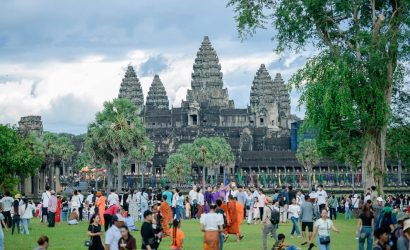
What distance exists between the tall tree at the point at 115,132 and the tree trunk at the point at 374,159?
35.0 m

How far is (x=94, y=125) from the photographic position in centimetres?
7419

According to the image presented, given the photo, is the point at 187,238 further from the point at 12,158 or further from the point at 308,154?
the point at 308,154

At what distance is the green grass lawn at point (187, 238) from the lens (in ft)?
95.2

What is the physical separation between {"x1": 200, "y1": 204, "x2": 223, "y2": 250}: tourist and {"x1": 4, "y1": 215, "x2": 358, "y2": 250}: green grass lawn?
4.84 metres

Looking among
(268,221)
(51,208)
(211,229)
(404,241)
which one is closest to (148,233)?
(211,229)

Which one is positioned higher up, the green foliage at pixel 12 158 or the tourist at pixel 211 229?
the green foliage at pixel 12 158

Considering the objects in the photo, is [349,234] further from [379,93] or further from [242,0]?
[242,0]

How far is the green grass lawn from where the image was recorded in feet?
95.2

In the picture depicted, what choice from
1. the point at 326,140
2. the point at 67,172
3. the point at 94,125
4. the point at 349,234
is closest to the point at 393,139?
the point at 326,140

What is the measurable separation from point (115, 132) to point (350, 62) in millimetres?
36798

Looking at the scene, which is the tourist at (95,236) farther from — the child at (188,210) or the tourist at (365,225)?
the child at (188,210)

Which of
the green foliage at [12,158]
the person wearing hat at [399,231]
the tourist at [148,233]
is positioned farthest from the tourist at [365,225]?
the green foliage at [12,158]

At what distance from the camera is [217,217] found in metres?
23.3

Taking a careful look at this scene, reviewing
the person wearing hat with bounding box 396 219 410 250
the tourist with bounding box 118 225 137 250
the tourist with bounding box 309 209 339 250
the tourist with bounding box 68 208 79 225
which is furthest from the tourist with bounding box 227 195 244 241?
the tourist with bounding box 68 208 79 225
